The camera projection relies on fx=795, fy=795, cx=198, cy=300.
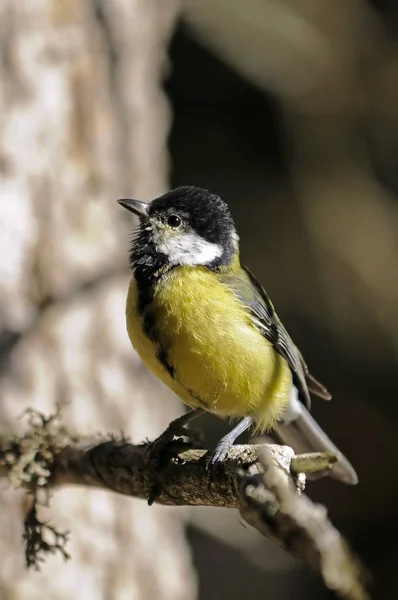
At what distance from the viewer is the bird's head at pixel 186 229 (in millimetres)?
3213

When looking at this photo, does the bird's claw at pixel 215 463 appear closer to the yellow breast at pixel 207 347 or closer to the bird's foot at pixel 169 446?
the bird's foot at pixel 169 446

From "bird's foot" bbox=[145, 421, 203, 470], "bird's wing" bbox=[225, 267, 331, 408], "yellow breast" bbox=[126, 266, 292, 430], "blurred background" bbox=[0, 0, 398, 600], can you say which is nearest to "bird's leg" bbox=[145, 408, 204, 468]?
"bird's foot" bbox=[145, 421, 203, 470]

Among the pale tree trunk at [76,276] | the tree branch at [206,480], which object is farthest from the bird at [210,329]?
the pale tree trunk at [76,276]

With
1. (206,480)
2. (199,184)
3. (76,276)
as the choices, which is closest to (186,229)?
(76,276)

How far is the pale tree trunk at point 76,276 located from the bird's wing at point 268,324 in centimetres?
90

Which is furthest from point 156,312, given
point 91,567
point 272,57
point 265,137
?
point 265,137

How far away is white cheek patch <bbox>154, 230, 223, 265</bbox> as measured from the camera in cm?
317

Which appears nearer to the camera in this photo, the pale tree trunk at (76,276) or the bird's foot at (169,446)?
the bird's foot at (169,446)

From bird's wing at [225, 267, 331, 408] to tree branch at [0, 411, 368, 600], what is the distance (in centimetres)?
79

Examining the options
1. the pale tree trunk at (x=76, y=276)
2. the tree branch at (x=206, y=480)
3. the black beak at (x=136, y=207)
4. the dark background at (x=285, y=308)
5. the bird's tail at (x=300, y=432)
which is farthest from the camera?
the dark background at (x=285, y=308)

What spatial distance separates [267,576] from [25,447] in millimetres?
4167

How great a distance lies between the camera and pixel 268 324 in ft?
10.8

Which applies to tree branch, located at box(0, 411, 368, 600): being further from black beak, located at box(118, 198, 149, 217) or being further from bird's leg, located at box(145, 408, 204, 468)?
black beak, located at box(118, 198, 149, 217)

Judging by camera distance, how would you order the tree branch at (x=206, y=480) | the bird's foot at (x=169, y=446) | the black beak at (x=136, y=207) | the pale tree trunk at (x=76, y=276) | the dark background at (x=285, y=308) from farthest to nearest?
the dark background at (x=285, y=308) → the pale tree trunk at (x=76, y=276) → the black beak at (x=136, y=207) → the bird's foot at (x=169, y=446) → the tree branch at (x=206, y=480)
